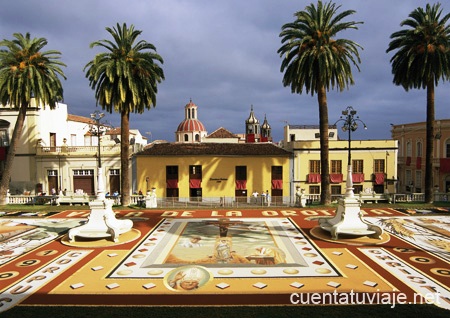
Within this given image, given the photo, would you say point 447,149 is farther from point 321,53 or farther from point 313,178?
point 321,53

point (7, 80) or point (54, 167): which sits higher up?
point (7, 80)

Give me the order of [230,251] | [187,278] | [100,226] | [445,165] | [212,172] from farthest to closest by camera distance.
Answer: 1. [445,165]
2. [212,172]
3. [100,226]
4. [230,251]
5. [187,278]

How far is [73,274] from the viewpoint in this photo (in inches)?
431

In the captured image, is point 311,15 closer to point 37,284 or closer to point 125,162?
point 125,162

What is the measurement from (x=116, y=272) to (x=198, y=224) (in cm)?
824

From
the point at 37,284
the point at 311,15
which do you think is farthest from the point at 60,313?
the point at 311,15

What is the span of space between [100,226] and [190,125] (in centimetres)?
5540

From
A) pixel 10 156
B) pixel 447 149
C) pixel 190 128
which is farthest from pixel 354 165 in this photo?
pixel 190 128

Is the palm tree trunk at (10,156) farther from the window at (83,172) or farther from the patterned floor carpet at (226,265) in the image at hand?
the patterned floor carpet at (226,265)

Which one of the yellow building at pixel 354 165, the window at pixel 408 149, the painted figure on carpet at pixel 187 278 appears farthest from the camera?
the window at pixel 408 149

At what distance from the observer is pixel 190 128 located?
2717 inches

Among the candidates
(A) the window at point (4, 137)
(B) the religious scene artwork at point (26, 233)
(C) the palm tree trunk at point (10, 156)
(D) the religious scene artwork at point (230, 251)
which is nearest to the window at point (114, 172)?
(C) the palm tree trunk at point (10, 156)

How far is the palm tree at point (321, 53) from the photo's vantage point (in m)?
24.3

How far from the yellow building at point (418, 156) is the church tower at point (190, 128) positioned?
131 feet
